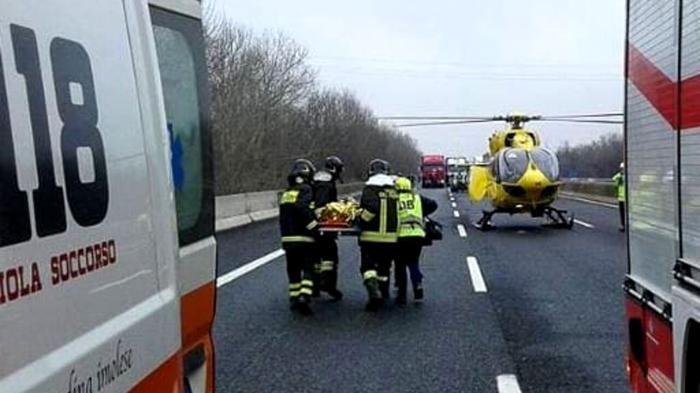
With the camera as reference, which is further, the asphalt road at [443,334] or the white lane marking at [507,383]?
the asphalt road at [443,334]

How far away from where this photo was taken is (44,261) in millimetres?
2004

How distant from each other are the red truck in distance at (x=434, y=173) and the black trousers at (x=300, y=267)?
8448 centimetres

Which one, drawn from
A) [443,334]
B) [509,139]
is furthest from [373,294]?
[509,139]

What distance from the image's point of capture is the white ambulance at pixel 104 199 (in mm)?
1926

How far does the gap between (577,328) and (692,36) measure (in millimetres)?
7426

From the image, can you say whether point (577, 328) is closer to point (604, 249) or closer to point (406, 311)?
point (406, 311)

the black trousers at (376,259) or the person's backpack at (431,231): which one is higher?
the person's backpack at (431,231)

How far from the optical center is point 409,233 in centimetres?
1207

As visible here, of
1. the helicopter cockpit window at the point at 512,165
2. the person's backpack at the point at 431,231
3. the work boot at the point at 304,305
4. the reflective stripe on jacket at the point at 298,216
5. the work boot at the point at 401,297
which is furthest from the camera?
the helicopter cockpit window at the point at 512,165

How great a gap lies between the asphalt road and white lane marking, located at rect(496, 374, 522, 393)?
0.11 ft

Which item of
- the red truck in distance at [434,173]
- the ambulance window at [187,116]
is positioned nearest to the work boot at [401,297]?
the ambulance window at [187,116]

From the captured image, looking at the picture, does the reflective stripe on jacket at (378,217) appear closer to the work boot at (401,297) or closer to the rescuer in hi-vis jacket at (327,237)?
the rescuer in hi-vis jacket at (327,237)

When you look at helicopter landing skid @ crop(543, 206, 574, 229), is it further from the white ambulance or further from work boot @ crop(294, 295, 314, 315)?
the white ambulance

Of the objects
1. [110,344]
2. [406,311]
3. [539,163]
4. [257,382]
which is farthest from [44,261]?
[539,163]
